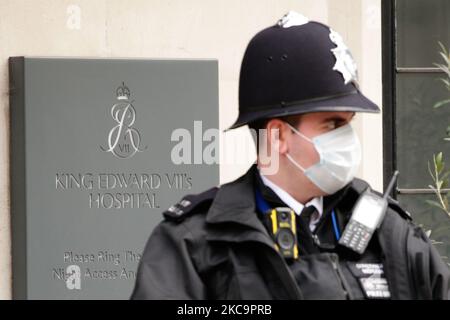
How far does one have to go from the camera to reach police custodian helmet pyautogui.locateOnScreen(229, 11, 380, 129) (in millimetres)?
3334

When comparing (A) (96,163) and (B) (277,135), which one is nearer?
(B) (277,135)

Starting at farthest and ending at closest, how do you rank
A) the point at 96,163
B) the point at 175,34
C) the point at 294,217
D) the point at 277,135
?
the point at 175,34 < the point at 96,163 < the point at 277,135 < the point at 294,217

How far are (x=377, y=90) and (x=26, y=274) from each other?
234 centimetres

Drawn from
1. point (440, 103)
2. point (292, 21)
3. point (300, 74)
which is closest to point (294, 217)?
point (300, 74)

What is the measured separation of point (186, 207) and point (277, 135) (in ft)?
1.15

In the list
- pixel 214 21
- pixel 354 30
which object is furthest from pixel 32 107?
pixel 354 30

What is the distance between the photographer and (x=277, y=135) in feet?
11.3

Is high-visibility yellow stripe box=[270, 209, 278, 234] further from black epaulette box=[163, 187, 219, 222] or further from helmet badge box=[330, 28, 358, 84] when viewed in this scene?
helmet badge box=[330, 28, 358, 84]

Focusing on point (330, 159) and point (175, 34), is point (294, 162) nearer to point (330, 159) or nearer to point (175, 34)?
point (330, 159)

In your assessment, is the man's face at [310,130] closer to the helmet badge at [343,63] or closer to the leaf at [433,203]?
the helmet badge at [343,63]

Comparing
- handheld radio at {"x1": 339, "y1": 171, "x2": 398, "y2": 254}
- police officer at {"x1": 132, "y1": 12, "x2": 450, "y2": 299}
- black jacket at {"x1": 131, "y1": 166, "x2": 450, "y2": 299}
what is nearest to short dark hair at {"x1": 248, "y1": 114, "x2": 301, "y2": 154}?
police officer at {"x1": 132, "y1": 12, "x2": 450, "y2": 299}

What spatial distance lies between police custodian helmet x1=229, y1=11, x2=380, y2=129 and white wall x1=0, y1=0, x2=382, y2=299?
3261 millimetres
